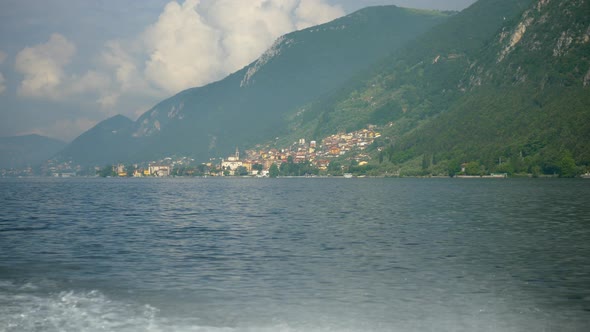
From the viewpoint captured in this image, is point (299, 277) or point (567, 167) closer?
point (299, 277)

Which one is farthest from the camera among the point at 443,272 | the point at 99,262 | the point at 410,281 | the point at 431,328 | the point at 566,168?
the point at 566,168

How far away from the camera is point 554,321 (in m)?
16.8

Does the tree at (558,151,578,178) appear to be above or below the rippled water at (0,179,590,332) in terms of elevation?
above

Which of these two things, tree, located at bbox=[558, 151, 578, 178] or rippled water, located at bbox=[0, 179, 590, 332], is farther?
tree, located at bbox=[558, 151, 578, 178]

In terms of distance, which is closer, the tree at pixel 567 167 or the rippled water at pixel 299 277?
the rippled water at pixel 299 277

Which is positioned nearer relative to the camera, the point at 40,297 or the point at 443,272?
the point at 40,297

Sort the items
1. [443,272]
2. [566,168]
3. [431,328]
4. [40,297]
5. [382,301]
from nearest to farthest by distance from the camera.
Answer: [431,328] < [382,301] < [40,297] < [443,272] < [566,168]

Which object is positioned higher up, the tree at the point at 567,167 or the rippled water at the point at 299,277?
the tree at the point at 567,167

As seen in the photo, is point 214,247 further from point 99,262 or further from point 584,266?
point 584,266

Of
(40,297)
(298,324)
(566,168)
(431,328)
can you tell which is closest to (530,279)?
(431,328)

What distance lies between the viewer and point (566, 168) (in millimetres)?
185125

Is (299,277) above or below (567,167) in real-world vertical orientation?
below

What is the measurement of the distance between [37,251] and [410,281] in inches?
850

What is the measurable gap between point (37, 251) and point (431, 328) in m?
24.5
